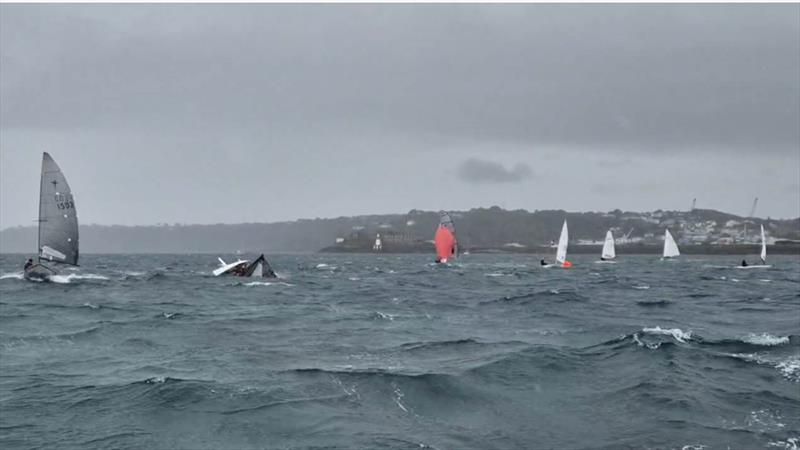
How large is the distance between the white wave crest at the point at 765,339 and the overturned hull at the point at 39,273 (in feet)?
154

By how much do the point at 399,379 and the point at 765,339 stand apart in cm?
1300

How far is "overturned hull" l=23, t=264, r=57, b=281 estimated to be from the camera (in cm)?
5394

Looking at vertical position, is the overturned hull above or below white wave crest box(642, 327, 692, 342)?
below

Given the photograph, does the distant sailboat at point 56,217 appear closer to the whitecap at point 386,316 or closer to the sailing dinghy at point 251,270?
the sailing dinghy at point 251,270

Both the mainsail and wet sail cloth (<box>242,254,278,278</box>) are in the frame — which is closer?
the mainsail

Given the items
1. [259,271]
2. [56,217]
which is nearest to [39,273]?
[56,217]

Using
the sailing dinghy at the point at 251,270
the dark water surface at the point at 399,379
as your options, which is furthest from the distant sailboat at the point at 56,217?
the dark water surface at the point at 399,379

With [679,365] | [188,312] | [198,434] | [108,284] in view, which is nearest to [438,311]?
[188,312]

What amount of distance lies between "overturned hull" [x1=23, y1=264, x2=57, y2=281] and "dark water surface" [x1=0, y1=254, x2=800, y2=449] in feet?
75.3

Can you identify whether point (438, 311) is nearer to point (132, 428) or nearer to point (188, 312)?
point (188, 312)

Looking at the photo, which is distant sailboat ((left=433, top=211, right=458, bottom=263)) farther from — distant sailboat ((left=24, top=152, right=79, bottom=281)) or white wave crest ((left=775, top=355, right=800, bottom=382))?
white wave crest ((left=775, top=355, right=800, bottom=382))

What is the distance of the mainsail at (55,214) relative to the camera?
48656 millimetres

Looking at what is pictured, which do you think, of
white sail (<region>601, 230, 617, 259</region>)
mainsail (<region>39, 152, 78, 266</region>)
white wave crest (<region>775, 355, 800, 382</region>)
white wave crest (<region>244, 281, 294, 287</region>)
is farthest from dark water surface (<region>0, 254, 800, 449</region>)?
white sail (<region>601, 230, 617, 259</region>)

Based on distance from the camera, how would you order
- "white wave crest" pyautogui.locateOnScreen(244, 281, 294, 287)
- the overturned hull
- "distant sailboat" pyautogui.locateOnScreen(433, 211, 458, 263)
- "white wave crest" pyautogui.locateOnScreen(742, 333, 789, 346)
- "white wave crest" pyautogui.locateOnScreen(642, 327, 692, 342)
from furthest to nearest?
"distant sailboat" pyautogui.locateOnScreen(433, 211, 458, 263) → the overturned hull → "white wave crest" pyautogui.locateOnScreen(244, 281, 294, 287) → "white wave crest" pyautogui.locateOnScreen(642, 327, 692, 342) → "white wave crest" pyautogui.locateOnScreen(742, 333, 789, 346)
